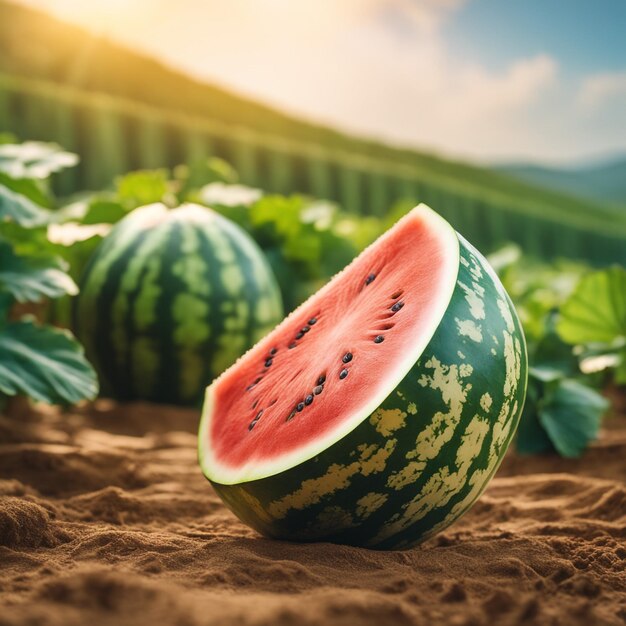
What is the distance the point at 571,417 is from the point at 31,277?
1313mm

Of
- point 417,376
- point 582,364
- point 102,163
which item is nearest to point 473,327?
point 417,376

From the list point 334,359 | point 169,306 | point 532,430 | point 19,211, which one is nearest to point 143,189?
point 169,306

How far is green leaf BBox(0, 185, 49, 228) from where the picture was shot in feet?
5.84

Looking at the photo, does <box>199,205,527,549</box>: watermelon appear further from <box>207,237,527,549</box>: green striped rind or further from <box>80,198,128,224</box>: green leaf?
<box>80,198,128,224</box>: green leaf

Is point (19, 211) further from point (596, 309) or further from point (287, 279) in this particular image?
point (596, 309)

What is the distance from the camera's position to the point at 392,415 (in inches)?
43.2

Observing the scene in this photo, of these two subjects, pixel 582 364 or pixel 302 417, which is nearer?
pixel 302 417

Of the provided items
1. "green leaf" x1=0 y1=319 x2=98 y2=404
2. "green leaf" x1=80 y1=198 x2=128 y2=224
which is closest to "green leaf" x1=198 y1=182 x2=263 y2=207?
"green leaf" x1=80 y1=198 x2=128 y2=224

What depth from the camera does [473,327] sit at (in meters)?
1.17

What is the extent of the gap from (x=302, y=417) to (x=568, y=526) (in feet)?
1.79

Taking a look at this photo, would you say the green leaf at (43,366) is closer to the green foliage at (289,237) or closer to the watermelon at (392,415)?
the watermelon at (392,415)

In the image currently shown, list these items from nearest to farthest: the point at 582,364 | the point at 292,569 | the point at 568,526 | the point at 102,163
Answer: the point at 292,569 < the point at 568,526 < the point at 582,364 < the point at 102,163

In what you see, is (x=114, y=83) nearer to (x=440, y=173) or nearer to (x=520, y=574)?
(x=440, y=173)

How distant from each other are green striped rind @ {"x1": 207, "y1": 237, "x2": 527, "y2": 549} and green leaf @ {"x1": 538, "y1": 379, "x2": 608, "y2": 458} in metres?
0.79
